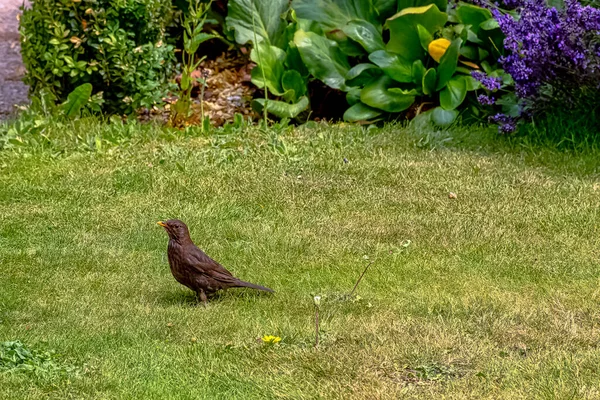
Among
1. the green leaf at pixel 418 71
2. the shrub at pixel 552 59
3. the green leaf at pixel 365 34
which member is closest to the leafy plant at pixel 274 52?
the green leaf at pixel 365 34

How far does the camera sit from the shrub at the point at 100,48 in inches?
293

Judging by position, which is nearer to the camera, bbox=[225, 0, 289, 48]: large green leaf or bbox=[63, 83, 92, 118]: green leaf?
bbox=[63, 83, 92, 118]: green leaf

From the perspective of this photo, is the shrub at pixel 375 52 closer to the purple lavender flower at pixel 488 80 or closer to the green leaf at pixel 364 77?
the green leaf at pixel 364 77

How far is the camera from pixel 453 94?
7.64m

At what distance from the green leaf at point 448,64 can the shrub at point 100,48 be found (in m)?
2.22

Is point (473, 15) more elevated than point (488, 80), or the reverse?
point (473, 15)

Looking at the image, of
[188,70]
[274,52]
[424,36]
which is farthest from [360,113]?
[188,70]

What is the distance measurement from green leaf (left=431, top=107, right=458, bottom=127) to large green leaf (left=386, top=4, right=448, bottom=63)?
0.59 m

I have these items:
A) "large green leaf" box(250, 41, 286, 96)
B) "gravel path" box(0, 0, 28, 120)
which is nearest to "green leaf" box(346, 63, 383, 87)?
"large green leaf" box(250, 41, 286, 96)

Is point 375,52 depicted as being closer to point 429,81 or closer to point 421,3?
point 429,81

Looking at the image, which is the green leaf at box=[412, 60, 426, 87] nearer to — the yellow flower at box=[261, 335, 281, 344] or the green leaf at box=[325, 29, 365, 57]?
the green leaf at box=[325, 29, 365, 57]

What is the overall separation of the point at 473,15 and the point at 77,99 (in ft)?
10.8

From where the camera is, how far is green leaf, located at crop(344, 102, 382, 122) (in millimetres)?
7840

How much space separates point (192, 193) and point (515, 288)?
239cm
